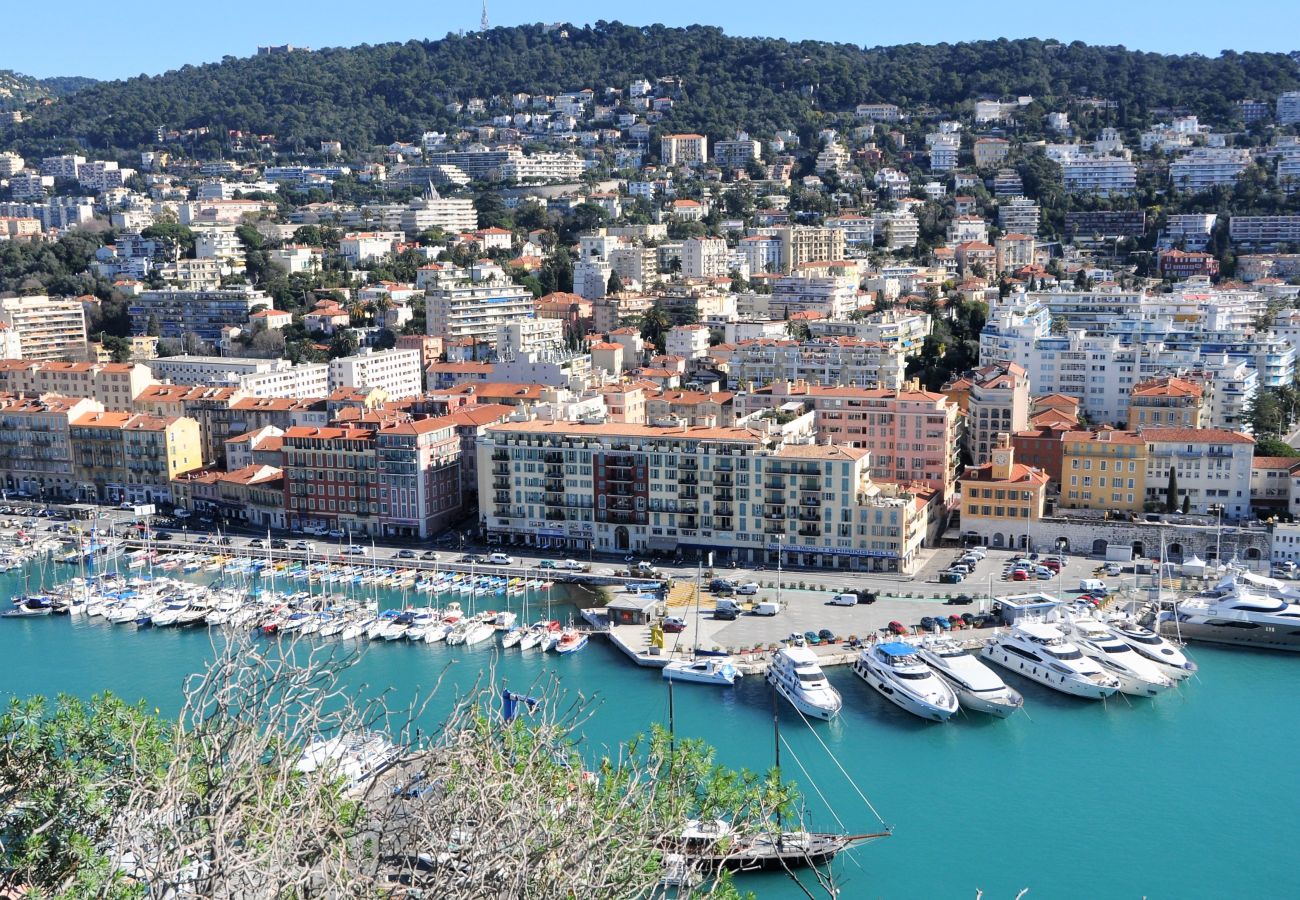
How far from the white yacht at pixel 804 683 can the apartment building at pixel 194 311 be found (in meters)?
28.3

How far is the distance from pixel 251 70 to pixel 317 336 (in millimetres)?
59207

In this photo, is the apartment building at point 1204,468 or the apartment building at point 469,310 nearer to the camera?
the apartment building at point 1204,468

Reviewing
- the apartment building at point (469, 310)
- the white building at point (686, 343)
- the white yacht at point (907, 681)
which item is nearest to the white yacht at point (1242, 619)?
the white yacht at point (907, 681)

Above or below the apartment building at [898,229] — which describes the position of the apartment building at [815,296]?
below

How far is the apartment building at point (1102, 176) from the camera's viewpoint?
58188 millimetres

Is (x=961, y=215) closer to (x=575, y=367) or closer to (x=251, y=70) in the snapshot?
(x=575, y=367)

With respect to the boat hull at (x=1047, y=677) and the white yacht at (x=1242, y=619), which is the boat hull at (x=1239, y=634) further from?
the boat hull at (x=1047, y=677)

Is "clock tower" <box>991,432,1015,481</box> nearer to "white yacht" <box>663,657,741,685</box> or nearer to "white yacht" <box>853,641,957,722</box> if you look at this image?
"white yacht" <box>853,641,957,722</box>

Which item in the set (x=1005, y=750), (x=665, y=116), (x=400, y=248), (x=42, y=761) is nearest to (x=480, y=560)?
(x=1005, y=750)

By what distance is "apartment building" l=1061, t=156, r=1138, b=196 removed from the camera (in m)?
58.2

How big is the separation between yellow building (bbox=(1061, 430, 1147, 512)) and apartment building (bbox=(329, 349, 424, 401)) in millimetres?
16101

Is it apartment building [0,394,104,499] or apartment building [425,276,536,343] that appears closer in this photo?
apartment building [0,394,104,499]

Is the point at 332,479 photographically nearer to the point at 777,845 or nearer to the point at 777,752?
the point at 777,752

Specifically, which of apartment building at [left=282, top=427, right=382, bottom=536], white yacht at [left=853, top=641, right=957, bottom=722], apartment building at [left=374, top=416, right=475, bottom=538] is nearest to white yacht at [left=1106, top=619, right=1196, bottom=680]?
white yacht at [left=853, top=641, right=957, bottom=722]
